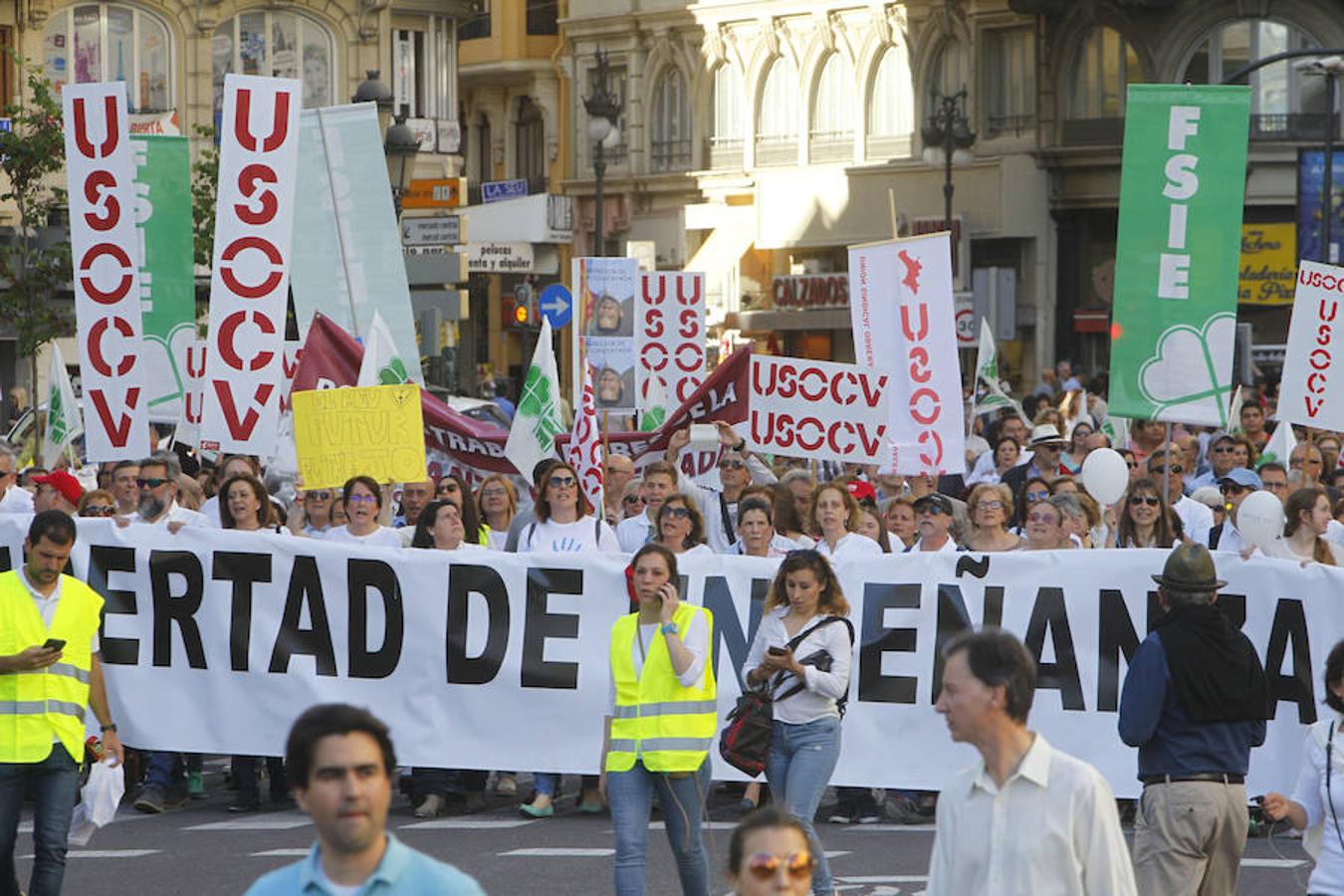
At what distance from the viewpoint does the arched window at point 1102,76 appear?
4953cm

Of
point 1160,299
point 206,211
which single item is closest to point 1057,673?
point 1160,299

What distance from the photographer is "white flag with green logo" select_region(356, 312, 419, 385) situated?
16172mm

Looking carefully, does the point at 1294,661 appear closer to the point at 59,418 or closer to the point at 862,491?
the point at 862,491

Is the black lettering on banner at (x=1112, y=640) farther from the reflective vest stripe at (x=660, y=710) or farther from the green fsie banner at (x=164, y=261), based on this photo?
the green fsie banner at (x=164, y=261)

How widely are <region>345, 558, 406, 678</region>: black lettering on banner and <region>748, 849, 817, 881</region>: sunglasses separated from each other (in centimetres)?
764

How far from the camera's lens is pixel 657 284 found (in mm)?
20312

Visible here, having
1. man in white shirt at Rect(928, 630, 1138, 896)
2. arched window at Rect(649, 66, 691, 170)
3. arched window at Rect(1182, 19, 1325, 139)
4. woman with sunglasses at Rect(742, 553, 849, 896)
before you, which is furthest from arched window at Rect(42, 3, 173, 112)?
man in white shirt at Rect(928, 630, 1138, 896)

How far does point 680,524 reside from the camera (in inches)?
497

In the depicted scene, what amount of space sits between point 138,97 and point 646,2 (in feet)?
55.8

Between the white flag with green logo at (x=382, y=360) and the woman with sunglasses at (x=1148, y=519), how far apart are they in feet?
15.9

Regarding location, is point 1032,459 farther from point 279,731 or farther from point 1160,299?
point 279,731

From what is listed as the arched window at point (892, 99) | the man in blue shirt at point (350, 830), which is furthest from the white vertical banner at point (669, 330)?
the arched window at point (892, 99)

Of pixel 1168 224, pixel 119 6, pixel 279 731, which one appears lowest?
pixel 279 731

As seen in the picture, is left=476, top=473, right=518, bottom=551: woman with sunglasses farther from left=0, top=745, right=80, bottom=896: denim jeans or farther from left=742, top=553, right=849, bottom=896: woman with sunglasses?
left=0, top=745, right=80, bottom=896: denim jeans
